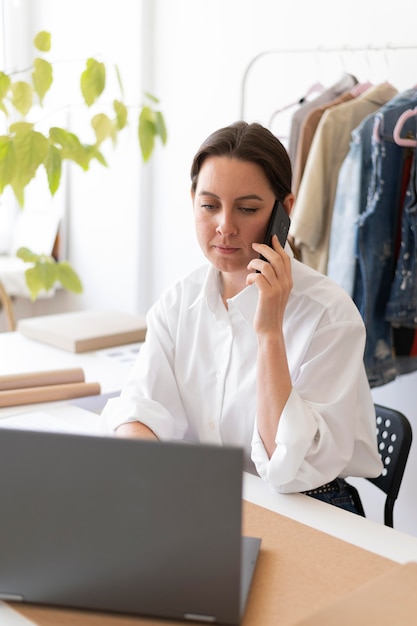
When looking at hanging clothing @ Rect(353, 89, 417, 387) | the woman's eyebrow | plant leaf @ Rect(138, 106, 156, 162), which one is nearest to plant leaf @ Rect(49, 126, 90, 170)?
plant leaf @ Rect(138, 106, 156, 162)

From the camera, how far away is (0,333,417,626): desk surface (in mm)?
1025

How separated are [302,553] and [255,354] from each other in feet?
1.64

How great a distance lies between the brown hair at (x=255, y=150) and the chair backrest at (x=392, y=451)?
52cm

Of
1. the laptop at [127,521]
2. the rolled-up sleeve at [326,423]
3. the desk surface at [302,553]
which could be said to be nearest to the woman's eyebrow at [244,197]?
the rolled-up sleeve at [326,423]

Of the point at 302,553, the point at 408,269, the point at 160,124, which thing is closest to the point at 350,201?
the point at 408,269

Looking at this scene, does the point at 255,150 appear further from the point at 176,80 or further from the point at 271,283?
the point at 176,80

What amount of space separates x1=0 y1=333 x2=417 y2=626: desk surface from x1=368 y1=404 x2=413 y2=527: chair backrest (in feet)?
1.22

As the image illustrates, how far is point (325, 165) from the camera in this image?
2.46 m

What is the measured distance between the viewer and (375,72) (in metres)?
2.78

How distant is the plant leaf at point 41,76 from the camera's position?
2.04 metres

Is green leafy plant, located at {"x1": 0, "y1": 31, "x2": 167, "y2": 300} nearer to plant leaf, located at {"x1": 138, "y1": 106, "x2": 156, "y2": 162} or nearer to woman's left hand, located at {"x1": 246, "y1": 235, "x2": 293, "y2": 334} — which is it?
plant leaf, located at {"x1": 138, "y1": 106, "x2": 156, "y2": 162}

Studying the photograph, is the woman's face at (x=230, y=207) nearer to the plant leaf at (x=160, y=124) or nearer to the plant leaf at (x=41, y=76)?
the plant leaf at (x=41, y=76)

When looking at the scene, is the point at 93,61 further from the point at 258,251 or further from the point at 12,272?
the point at 12,272

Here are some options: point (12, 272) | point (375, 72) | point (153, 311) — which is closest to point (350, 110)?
point (375, 72)
